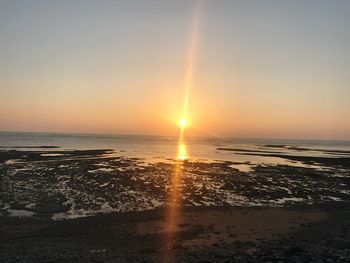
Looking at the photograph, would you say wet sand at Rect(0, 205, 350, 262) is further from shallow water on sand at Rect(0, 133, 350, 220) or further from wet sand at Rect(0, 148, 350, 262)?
shallow water on sand at Rect(0, 133, 350, 220)

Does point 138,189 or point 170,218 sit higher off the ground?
point 138,189

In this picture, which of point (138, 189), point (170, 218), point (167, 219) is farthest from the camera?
point (138, 189)

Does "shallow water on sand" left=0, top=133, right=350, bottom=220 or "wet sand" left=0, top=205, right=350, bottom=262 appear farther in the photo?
"shallow water on sand" left=0, top=133, right=350, bottom=220

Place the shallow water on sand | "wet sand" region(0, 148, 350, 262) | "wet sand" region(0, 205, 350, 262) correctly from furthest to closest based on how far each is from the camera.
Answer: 1. the shallow water on sand
2. "wet sand" region(0, 148, 350, 262)
3. "wet sand" region(0, 205, 350, 262)

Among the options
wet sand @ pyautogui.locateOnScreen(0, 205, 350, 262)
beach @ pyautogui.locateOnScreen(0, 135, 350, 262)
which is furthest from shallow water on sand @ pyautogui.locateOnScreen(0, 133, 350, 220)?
wet sand @ pyautogui.locateOnScreen(0, 205, 350, 262)

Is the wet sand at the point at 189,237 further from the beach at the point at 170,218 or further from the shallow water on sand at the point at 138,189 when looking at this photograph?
the shallow water on sand at the point at 138,189

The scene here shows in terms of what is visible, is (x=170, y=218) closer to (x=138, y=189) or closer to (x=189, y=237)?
(x=189, y=237)

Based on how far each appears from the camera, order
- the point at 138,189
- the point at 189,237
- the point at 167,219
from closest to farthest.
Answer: the point at 189,237 < the point at 167,219 < the point at 138,189

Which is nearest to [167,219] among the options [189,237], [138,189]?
[189,237]

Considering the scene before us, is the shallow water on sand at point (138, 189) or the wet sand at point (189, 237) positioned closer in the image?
the wet sand at point (189, 237)

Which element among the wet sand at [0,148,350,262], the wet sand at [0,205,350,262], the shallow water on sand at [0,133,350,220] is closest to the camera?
the wet sand at [0,205,350,262]

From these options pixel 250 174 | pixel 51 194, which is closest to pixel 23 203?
pixel 51 194

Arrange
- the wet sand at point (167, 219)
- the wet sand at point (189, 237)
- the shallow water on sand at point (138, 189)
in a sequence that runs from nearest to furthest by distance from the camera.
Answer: the wet sand at point (189, 237) → the wet sand at point (167, 219) → the shallow water on sand at point (138, 189)

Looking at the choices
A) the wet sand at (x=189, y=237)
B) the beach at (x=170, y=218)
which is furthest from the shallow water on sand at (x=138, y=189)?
the wet sand at (x=189, y=237)
